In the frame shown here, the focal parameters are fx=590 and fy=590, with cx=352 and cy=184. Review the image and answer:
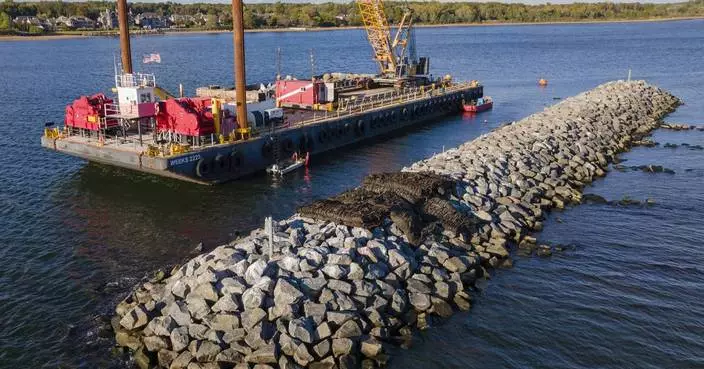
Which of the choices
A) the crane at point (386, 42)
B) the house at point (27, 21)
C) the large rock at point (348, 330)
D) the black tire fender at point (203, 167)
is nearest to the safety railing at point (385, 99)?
Result: the crane at point (386, 42)

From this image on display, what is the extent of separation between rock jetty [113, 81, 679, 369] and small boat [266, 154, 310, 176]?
30.8 feet

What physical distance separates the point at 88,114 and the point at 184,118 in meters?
5.50

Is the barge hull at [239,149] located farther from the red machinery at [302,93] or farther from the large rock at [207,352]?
the large rock at [207,352]

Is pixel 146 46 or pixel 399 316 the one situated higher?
pixel 146 46

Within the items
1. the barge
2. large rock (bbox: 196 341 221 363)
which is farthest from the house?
large rock (bbox: 196 341 221 363)

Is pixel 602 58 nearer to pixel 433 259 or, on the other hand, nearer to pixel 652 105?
pixel 652 105

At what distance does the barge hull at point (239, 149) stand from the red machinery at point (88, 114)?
825 millimetres

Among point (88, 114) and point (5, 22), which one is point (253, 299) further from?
point (5, 22)

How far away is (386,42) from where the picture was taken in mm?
58375

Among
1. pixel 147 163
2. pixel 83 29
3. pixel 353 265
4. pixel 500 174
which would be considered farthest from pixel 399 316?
pixel 83 29

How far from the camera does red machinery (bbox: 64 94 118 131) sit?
101ft

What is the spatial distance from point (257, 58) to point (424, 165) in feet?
290

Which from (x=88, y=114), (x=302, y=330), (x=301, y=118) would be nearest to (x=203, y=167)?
(x=88, y=114)

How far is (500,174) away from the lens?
91.0 feet
